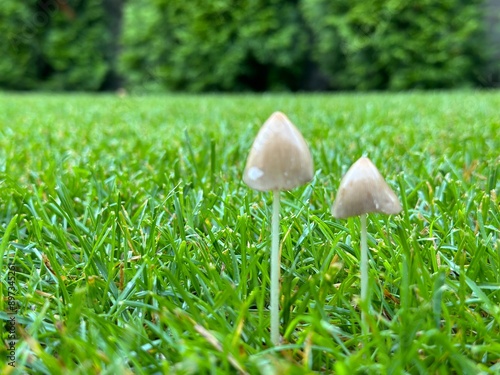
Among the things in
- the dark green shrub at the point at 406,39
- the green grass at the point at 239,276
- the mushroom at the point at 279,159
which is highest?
the dark green shrub at the point at 406,39

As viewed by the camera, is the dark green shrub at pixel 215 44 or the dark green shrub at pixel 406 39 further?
the dark green shrub at pixel 215 44

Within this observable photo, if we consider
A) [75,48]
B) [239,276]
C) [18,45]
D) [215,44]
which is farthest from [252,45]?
[239,276]

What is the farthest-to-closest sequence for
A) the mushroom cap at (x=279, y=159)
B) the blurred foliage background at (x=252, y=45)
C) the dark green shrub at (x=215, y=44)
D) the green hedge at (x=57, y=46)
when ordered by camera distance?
the green hedge at (x=57, y=46)
the dark green shrub at (x=215, y=44)
the blurred foliage background at (x=252, y=45)
the mushroom cap at (x=279, y=159)

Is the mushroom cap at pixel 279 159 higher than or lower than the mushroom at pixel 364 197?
higher

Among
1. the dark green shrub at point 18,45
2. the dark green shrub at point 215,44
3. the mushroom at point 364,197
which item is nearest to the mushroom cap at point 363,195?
the mushroom at point 364,197

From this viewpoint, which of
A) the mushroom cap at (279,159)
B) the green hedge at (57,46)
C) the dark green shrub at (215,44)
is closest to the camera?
the mushroom cap at (279,159)

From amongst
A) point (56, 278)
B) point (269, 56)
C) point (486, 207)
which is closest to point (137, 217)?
point (56, 278)

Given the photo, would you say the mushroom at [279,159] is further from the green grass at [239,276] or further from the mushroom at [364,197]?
the green grass at [239,276]
